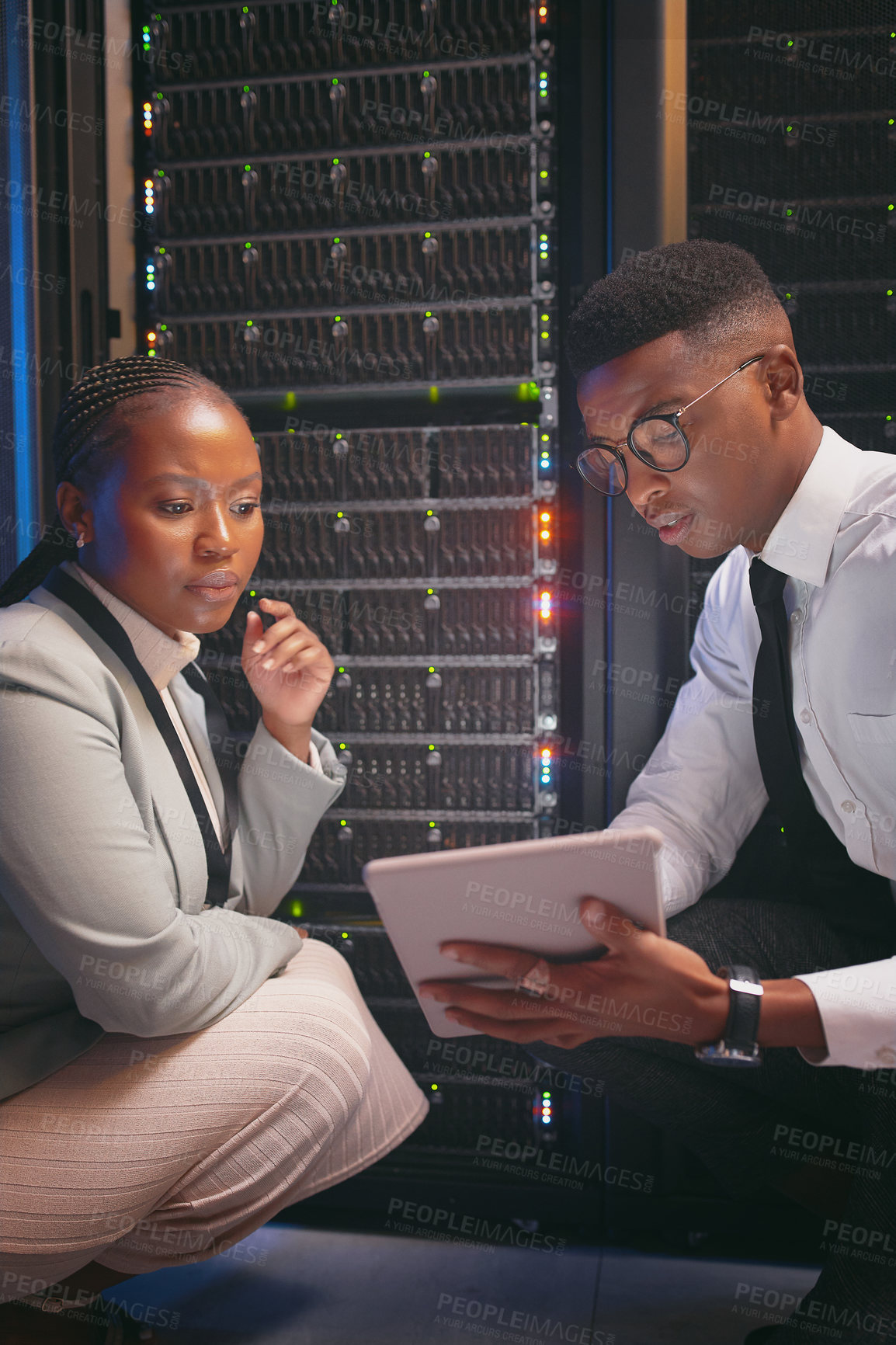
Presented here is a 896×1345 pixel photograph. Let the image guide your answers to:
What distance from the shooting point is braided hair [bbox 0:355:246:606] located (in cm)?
154

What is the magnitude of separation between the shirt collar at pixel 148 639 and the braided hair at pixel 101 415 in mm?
113

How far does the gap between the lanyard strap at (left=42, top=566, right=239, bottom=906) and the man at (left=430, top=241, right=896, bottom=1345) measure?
0.52 meters

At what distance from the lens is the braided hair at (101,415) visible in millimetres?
1543

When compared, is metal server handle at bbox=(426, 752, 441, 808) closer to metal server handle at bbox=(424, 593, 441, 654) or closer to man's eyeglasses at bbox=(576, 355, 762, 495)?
metal server handle at bbox=(424, 593, 441, 654)

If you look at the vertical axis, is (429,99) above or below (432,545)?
above

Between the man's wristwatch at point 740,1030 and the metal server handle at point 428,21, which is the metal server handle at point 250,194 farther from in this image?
the man's wristwatch at point 740,1030

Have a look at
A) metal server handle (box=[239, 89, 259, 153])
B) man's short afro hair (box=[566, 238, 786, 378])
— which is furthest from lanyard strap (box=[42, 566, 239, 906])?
metal server handle (box=[239, 89, 259, 153])

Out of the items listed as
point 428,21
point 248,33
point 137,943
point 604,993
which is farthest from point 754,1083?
point 248,33

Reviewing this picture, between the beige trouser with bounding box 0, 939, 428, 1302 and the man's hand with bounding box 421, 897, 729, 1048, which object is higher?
the man's hand with bounding box 421, 897, 729, 1048

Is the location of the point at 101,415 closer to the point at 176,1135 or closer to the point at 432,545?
the point at 432,545

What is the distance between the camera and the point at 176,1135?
140 cm

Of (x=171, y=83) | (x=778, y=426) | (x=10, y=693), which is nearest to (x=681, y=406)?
(x=778, y=426)

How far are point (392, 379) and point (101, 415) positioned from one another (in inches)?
31.8

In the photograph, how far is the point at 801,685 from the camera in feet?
5.41
